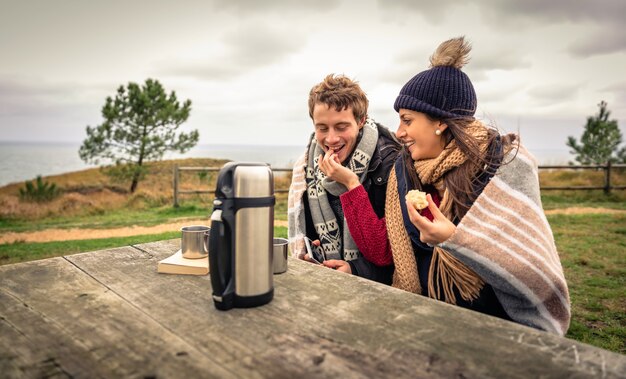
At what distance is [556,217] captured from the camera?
7980 millimetres

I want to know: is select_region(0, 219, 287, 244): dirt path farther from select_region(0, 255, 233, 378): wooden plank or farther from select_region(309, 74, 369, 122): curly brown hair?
select_region(0, 255, 233, 378): wooden plank

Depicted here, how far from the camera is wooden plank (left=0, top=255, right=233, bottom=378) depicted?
0.96m

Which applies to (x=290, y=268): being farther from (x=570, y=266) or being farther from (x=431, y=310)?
(x=570, y=266)

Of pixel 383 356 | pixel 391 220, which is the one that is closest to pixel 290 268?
pixel 391 220

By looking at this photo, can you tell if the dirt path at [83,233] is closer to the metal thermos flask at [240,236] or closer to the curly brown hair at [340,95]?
the curly brown hair at [340,95]

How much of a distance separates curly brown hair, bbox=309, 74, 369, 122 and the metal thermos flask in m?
1.23

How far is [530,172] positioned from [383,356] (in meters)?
1.11

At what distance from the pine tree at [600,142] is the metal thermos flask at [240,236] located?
2035 centimetres

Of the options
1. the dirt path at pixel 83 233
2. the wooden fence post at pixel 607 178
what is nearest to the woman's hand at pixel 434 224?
the dirt path at pixel 83 233

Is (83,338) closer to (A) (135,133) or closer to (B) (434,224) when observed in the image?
(B) (434,224)

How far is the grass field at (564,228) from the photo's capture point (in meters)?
3.53

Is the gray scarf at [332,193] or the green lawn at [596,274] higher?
the gray scarf at [332,193]

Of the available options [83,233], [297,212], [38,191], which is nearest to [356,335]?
[297,212]

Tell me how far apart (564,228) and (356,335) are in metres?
7.18
